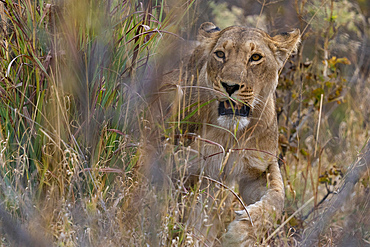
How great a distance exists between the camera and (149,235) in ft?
7.64

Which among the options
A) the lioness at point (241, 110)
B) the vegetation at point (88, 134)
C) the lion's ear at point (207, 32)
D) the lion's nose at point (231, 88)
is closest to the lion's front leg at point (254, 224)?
the lioness at point (241, 110)

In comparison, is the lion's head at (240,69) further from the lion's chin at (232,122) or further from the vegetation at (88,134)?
the vegetation at (88,134)

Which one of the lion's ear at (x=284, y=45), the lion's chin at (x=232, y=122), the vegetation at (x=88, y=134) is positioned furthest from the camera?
the lion's ear at (x=284, y=45)

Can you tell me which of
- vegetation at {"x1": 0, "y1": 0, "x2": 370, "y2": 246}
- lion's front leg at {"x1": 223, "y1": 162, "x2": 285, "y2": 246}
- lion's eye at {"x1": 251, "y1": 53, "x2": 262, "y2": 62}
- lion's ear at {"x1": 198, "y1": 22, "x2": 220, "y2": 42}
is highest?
lion's ear at {"x1": 198, "y1": 22, "x2": 220, "y2": 42}

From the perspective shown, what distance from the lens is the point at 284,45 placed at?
11.2ft

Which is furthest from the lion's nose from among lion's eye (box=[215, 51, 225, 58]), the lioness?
lion's eye (box=[215, 51, 225, 58])

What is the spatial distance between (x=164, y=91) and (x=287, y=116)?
172 centimetres

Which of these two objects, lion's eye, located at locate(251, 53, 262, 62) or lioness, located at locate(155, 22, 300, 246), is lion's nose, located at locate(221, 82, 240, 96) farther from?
lion's eye, located at locate(251, 53, 262, 62)

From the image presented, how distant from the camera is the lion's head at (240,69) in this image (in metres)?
3.02

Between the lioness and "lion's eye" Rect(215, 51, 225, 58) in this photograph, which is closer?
the lioness

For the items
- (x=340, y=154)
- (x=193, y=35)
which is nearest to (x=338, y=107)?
(x=340, y=154)

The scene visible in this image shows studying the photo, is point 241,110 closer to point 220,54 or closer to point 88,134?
point 220,54

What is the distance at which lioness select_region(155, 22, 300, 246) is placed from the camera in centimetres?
304

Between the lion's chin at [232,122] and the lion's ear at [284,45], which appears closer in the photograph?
the lion's chin at [232,122]
